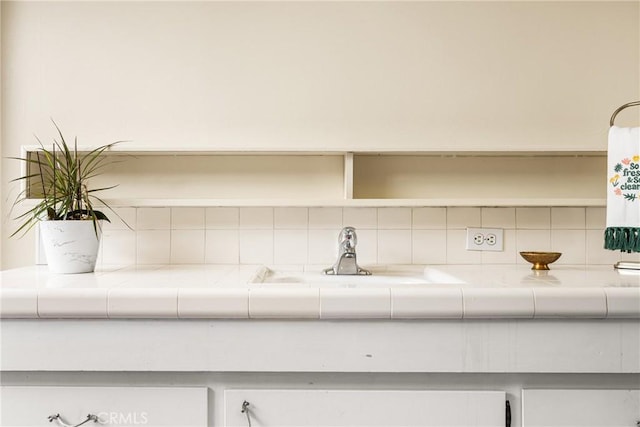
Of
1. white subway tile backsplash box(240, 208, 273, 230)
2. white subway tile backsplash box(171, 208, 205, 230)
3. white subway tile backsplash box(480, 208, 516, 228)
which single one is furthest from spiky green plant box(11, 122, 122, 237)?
white subway tile backsplash box(480, 208, 516, 228)

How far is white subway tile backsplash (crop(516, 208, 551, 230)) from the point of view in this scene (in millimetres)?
1664

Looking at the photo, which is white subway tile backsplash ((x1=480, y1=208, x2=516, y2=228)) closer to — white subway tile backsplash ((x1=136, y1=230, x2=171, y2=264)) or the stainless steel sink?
the stainless steel sink

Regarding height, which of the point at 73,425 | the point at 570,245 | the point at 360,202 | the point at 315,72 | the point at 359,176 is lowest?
the point at 73,425

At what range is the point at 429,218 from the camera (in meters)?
1.67

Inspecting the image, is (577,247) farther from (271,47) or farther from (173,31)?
(173,31)

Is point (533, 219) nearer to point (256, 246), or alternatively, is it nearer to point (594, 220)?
point (594, 220)

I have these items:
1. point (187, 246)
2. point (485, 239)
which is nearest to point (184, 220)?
point (187, 246)

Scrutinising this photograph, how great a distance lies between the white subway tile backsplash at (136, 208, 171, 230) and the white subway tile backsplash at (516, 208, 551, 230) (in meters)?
→ 1.29

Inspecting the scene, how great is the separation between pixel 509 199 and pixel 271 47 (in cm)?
101

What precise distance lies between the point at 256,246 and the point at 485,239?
2.76ft

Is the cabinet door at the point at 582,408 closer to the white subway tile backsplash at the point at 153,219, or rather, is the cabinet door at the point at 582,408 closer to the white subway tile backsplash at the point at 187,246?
the white subway tile backsplash at the point at 187,246

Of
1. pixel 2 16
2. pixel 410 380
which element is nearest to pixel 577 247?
pixel 410 380

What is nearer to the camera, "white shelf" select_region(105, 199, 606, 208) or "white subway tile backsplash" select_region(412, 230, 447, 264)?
"white shelf" select_region(105, 199, 606, 208)

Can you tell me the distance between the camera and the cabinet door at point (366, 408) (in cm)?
103
